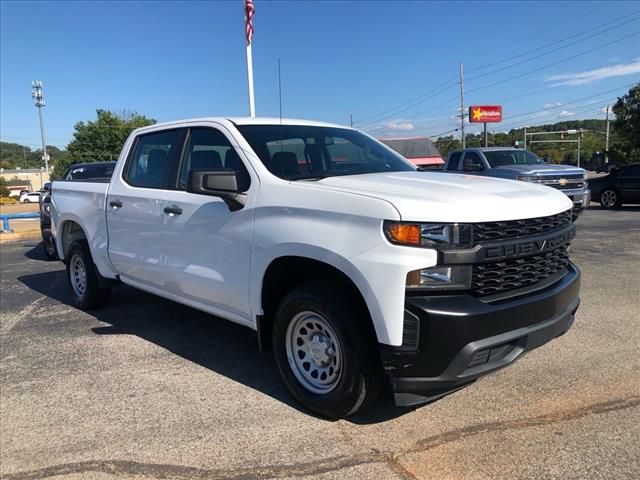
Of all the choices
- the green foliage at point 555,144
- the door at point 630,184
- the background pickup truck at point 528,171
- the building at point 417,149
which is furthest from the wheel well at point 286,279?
the green foliage at point 555,144

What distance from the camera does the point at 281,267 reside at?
3639 millimetres

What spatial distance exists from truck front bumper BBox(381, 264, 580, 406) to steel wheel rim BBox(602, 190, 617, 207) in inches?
644

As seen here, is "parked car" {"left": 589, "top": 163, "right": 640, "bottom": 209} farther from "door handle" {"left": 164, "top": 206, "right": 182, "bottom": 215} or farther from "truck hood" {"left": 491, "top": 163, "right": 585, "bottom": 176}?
"door handle" {"left": 164, "top": 206, "right": 182, "bottom": 215}

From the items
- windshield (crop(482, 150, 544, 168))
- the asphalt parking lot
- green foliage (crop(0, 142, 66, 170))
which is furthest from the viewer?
green foliage (crop(0, 142, 66, 170))

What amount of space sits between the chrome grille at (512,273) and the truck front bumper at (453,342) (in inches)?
3.1

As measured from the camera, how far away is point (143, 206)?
191 inches

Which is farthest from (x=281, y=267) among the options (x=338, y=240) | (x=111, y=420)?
(x=111, y=420)

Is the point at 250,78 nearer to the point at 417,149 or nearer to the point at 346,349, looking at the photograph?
the point at 346,349

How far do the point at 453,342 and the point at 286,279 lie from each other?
1.32 m

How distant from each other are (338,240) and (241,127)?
1.59 meters

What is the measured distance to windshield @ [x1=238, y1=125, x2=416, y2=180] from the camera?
156 inches

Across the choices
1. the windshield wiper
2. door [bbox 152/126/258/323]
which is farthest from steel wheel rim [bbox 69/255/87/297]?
the windshield wiper

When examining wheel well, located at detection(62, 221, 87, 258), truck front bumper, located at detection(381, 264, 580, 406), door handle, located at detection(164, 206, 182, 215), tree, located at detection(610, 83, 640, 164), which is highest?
tree, located at detection(610, 83, 640, 164)

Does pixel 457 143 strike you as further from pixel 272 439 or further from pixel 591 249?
pixel 272 439
